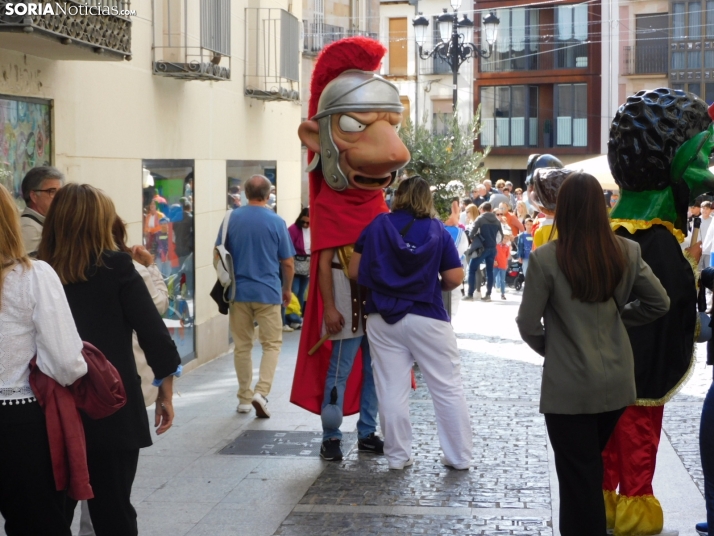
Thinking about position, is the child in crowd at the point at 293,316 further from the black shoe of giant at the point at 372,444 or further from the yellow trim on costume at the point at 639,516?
the yellow trim on costume at the point at 639,516

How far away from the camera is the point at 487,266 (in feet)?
63.4

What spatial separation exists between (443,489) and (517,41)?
40.5m

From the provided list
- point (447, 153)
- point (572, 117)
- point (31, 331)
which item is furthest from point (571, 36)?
point (31, 331)

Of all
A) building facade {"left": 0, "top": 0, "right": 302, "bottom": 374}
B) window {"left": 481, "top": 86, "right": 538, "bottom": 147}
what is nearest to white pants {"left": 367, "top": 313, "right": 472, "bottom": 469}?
building facade {"left": 0, "top": 0, "right": 302, "bottom": 374}

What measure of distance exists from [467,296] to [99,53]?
13451mm

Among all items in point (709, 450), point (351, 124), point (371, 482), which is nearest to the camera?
point (709, 450)

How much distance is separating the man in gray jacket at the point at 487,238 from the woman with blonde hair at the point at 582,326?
46.1ft

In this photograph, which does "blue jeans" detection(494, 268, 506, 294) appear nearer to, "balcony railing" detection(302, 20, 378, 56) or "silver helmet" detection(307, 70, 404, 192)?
"balcony railing" detection(302, 20, 378, 56)

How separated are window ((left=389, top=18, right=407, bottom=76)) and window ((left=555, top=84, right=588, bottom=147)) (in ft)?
21.8

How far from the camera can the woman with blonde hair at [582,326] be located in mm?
4625

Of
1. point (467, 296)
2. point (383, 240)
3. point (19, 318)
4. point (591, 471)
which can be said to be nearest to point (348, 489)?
point (383, 240)

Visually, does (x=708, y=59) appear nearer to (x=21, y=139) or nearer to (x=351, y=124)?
(x=351, y=124)

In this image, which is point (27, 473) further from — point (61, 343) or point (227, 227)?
point (227, 227)

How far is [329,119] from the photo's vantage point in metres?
7.52
